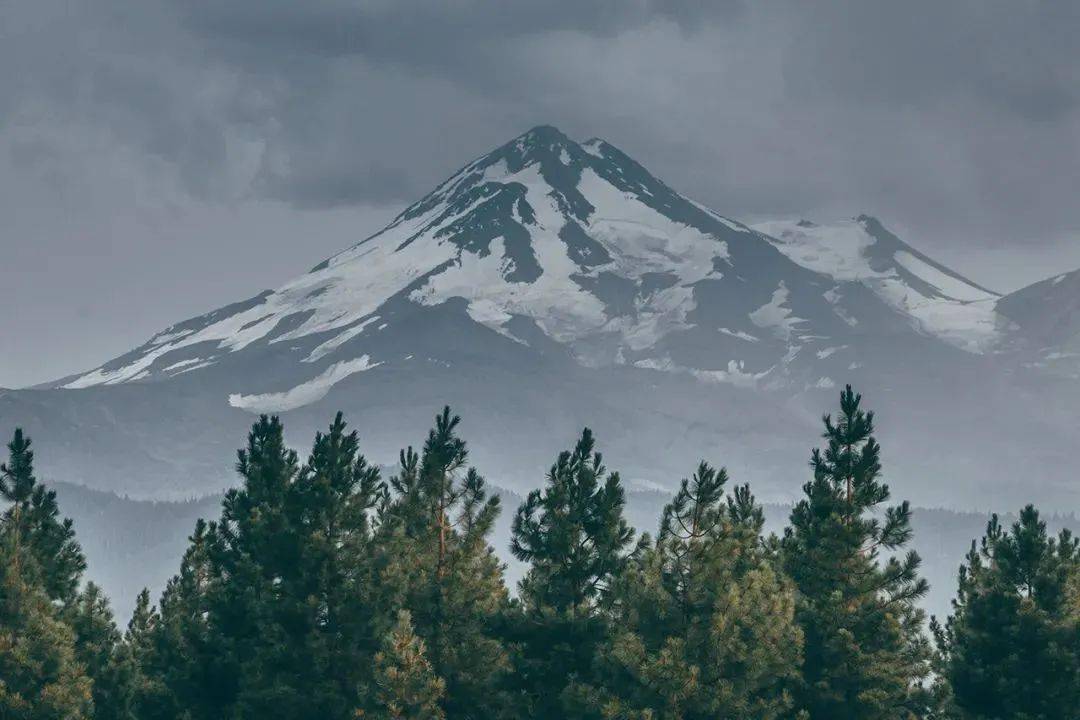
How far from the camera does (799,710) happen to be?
58031 millimetres

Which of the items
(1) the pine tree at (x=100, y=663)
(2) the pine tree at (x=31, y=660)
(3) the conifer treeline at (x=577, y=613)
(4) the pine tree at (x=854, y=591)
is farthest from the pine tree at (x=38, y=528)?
(4) the pine tree at (x=854, y=591)

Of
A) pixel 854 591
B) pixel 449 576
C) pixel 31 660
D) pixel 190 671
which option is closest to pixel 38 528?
pixel 31 660

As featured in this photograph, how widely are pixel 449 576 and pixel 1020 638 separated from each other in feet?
69.3

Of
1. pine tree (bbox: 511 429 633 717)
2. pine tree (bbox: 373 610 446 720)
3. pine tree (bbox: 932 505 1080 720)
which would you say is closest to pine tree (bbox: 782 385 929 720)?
pine tree (bbox: 932 505 1080 720)

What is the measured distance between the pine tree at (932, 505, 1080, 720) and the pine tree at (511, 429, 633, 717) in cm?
1364

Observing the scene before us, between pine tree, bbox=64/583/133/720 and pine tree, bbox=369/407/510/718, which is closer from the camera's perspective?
pine tree, bbox=369/407/510/718

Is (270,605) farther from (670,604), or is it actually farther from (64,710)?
(670,604)

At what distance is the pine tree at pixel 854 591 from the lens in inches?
2314

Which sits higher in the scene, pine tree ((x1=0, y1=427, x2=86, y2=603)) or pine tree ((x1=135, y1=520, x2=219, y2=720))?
pine tree ((x1=0, y1=427, x2=86, y2=603))

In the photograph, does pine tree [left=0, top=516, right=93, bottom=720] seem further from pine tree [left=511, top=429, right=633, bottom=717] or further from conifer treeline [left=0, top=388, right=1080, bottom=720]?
pine tree [left=511, top=429, right=633, bottom=717]

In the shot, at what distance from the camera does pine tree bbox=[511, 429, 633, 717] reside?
59.4 m

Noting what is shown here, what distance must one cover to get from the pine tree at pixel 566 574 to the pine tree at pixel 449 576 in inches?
48.5

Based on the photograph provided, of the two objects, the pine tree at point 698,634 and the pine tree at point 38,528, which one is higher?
the pine tree at point 38,528

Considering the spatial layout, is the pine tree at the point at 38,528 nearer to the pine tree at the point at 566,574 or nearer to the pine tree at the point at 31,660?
the pine tree at the point at 31,660
